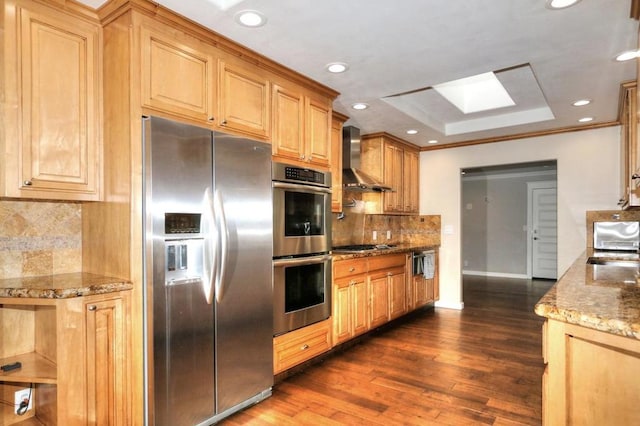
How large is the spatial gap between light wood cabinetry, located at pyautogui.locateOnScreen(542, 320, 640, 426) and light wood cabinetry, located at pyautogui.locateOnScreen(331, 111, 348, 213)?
98.4 inches

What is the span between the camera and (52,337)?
188 centimetres

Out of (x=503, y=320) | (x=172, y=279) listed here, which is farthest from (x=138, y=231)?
(x=503, y=320)

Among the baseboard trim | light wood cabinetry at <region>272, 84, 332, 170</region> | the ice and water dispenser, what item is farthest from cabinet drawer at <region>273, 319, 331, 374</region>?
the baseboard trim

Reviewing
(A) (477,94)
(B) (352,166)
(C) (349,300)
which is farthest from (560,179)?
(C) (349,300)

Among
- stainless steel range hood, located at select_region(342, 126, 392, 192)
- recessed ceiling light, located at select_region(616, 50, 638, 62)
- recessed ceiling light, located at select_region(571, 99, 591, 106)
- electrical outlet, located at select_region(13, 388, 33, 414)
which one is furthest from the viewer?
stainless steel range hood, located at select_region(342, 126, 392, 192)

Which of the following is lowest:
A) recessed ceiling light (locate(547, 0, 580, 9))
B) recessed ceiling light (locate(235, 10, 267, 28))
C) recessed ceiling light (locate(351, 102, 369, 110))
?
recessed ceiling light (locate(351, 102, 369, 110))

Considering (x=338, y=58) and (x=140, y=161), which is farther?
(x=338, y=58)

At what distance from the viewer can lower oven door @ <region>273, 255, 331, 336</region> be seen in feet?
8.90

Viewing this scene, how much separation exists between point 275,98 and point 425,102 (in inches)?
78.8

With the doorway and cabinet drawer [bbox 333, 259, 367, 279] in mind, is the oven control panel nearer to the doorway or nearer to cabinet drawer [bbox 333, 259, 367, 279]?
cabinet drawer [bbox 333, 259, 367, 279]

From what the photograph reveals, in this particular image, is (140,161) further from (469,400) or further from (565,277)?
(469,400)

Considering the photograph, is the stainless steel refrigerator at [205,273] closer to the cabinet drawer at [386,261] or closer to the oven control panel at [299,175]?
the oven control panel at [299,175]

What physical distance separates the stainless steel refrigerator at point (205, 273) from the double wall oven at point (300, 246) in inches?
5.0

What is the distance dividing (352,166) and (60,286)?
10.7 ft
